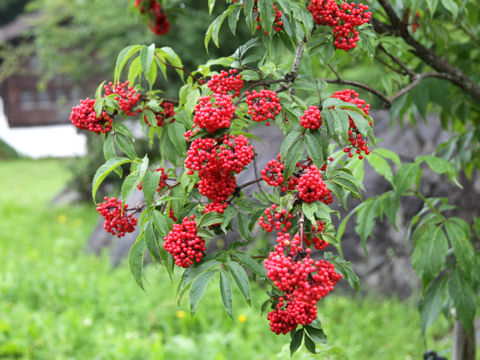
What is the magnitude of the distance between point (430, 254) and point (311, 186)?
3.29 ft

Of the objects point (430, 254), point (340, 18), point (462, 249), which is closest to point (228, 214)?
point (340, 18)

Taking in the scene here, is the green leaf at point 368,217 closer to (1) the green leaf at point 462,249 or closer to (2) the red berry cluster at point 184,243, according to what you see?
(1) the green leaf at point 462,249

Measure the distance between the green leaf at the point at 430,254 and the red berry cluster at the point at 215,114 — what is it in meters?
1.09

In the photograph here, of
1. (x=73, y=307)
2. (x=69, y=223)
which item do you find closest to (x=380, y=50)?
(x=73, y=307)

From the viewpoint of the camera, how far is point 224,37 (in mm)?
7883

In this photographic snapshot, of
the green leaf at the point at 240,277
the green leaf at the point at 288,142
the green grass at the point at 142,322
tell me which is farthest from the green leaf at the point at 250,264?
the green grass at the point at 142,322

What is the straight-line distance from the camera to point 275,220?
3.75ft

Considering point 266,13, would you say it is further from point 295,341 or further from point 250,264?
point 295,341

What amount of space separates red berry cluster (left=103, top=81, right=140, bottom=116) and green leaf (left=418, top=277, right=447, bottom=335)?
1.39 metres

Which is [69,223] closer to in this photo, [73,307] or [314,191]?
[73,307]

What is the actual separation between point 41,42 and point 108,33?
194cm

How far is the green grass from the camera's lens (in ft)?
Answer: 10.9

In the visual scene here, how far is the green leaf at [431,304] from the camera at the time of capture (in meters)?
1.99

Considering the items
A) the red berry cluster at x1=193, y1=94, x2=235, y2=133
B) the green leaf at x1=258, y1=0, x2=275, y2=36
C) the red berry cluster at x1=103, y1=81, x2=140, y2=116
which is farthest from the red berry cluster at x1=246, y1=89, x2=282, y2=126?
the red berry cluster at x1=103, y1=81, x2=140, y2=116
